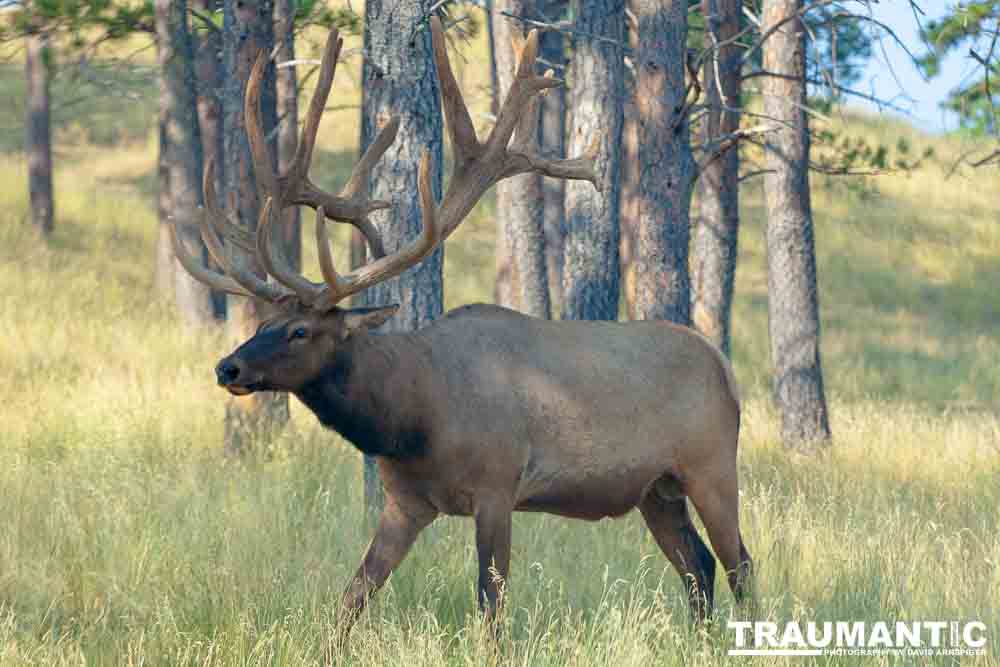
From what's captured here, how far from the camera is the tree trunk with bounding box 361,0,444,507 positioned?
23.8ft

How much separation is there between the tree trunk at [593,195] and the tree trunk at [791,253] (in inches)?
62.3

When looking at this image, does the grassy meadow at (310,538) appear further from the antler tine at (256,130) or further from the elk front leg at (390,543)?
the antler tine at (256,130)

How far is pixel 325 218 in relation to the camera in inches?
233

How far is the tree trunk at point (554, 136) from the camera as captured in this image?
53.7ft

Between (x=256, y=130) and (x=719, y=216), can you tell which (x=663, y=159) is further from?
(x=719, y=216)

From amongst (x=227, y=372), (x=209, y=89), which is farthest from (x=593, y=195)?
(x=209, y=89)

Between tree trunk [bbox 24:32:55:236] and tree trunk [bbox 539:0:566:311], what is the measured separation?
326 inches

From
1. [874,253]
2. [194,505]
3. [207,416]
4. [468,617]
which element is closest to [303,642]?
[468,617]

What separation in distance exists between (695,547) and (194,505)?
2.61 metres

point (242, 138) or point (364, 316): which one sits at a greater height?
point (242, 138)

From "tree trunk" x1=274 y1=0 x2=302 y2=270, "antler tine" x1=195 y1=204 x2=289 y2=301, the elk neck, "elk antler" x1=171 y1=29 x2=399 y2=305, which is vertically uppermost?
"tree trunk" x1=274 y1=0 x2=302 y2=270

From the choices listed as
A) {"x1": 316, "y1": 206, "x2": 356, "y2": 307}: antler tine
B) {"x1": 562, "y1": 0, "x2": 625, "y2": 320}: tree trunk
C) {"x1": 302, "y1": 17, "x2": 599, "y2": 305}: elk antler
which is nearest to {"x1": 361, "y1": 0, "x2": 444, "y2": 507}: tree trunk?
{"x1": 302, "y1": 17, "x2": 599, "y2": 305}: elk antler

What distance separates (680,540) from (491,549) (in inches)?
54.6

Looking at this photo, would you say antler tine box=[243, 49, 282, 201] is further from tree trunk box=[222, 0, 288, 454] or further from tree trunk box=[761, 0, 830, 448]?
tree trunk box=[761, 0, 830, 448]
